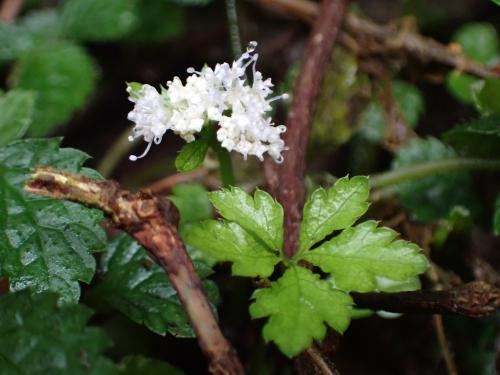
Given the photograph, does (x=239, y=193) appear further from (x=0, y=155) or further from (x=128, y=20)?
(x=128, y=20)

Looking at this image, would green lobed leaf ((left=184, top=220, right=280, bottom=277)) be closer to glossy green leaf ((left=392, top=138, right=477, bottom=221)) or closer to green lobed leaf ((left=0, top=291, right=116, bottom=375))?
green lobed leaf ((left=0, top=291, right=116, bottom=375))

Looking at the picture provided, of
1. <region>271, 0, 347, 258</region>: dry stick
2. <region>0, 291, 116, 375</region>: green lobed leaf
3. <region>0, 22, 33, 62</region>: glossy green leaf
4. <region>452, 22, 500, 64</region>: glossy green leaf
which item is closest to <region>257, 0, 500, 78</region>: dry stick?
<region>452, 22, 500, 64</region>: glossy green leaf

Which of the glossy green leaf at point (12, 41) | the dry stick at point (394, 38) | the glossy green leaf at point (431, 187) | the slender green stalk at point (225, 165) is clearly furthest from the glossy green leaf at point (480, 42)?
the glossy green leaf at point (12, 41)

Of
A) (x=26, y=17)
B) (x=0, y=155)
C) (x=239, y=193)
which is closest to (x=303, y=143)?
(x=239, y=193)

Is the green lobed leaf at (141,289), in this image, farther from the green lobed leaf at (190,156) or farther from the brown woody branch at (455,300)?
the brown woody branch at (455,300)

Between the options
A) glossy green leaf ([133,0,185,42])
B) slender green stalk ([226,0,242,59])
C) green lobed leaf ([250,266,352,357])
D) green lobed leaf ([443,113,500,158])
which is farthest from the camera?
glossy green leaf ([133,0,185,42])

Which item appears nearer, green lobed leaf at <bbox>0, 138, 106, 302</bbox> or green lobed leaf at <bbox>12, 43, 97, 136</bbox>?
green lobed leaf at <bbox>0, 138, 106, 302</bbox>
